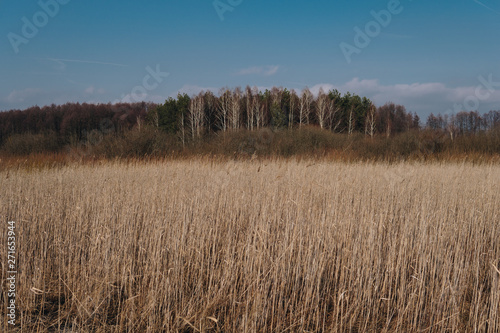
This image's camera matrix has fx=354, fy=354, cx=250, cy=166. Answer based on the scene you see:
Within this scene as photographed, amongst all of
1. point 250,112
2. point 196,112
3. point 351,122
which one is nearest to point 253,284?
point 196,112

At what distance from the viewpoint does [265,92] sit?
40.5 meters

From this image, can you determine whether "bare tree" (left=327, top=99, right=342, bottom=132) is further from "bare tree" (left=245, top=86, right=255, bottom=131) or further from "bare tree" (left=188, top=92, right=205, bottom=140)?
"bare tree" (left=188, top=92, right=205, bottom=140)

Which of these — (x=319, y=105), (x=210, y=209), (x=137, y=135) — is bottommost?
(x=210, y=209)

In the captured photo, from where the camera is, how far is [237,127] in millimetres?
33562

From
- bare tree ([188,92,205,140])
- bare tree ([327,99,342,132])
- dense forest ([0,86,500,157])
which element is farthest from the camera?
bare tree ([327,99,342,132])

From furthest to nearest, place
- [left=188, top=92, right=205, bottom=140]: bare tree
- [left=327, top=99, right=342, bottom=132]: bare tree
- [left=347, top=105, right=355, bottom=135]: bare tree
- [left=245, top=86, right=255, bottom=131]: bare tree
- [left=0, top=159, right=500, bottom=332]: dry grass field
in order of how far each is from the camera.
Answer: [left=347, top=105, right=355, bottom=135]: bare tree → [left=327, top=99, right=342, bottom=132]: bare tree → [left=188, top=92, right=205, bottom=140]: bare tree → [left=245, top=86, right=255, bottom=131]: bare tree → [left=0, top=159, right=500, bottom=332]: dry grass field

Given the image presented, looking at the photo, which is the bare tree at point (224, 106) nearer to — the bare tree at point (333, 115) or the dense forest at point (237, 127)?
the dense forest at point (237, 127)

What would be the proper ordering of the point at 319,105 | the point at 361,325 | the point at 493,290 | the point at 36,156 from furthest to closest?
the point at 319,105 < the point at 36,156 < the point at 361,325 < the point at 493,290

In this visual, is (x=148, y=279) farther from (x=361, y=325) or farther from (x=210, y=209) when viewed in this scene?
(x=361, y=325)

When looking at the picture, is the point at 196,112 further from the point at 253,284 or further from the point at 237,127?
the point at 253,284

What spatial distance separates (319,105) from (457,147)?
870 inches

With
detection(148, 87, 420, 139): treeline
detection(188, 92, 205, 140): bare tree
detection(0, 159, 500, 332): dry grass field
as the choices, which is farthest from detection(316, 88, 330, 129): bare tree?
detection(0, 159, 500, 332): dry grass field

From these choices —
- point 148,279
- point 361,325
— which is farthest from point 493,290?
point 148,279

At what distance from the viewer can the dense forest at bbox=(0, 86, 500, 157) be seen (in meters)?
14.1
